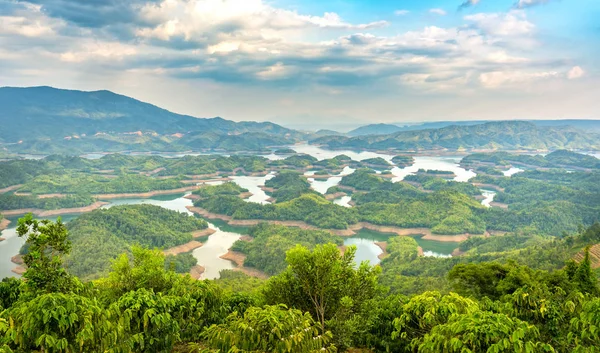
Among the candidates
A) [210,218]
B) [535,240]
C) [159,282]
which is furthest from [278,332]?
[210,218]

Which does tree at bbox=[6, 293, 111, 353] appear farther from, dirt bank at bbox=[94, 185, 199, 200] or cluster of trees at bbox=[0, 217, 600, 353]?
dirt bank at bbox=[94, 185, 199, 200]

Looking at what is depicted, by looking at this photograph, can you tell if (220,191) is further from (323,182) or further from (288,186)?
(323,182)

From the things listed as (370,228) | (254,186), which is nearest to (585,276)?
(370,228)

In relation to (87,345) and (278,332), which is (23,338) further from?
(278,332)

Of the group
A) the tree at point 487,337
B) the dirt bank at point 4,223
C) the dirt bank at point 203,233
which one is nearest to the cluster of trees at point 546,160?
the dirt bank at point 203,233

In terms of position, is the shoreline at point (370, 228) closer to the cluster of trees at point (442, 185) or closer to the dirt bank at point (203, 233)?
the dirt bank at point (203, 233)
